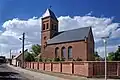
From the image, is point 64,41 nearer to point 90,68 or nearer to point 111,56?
point 111,56

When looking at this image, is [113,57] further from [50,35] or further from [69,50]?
[50,35]

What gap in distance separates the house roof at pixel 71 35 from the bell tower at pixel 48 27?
7.57 ft

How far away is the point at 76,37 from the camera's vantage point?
68375 mm

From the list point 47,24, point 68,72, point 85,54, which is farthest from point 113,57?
point 47,24

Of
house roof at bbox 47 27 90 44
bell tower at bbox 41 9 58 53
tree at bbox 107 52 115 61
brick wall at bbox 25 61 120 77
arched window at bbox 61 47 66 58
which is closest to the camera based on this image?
brick wall at bbox 25 61 120 77

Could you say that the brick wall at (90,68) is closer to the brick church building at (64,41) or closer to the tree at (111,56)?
the tree at (111,56)

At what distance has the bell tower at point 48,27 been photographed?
78.4 m

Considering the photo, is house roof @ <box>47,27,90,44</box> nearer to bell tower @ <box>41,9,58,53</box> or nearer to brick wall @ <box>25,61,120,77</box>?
bell tower @ <box>41,9,58,53</box>

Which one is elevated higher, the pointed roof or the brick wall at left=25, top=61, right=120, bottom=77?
the pointed roof

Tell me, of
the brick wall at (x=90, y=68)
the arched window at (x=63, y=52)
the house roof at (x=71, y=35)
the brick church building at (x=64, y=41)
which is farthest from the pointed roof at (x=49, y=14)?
the brick wall at (x=90, y=68)

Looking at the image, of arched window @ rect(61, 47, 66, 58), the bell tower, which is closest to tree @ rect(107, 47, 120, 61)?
arched window @ rect(61, 47, 66, 58)

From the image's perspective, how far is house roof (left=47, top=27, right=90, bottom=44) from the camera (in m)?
67.6

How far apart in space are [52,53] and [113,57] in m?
35.6

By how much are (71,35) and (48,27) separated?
10.6m
